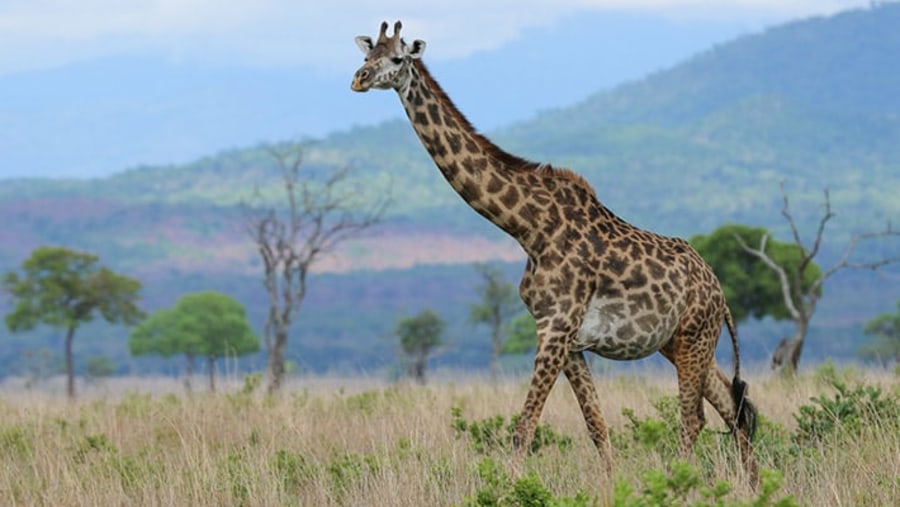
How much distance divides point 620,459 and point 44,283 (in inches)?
1835

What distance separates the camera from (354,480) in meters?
9.94

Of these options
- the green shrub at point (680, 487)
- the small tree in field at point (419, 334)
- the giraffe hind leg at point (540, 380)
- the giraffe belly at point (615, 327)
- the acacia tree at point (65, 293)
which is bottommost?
the small tree in field at point (419, 334)

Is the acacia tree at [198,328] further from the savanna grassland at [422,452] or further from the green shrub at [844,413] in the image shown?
the green shrub at [844,413]

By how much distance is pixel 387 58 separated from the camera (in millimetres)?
9883

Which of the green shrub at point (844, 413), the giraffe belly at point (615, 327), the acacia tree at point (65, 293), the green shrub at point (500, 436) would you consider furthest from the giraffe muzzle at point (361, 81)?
the acacia tree at point (65, 293)

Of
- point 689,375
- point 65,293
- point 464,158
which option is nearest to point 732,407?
point 689,375

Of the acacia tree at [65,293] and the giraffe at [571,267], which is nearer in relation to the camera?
the giraffe at [571,267]

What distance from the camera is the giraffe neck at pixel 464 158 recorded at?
33.4 ft

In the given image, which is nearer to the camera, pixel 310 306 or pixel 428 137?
pixel 428 137

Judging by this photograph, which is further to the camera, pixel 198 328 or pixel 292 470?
pixel 198 328

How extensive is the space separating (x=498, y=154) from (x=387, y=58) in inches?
43.5

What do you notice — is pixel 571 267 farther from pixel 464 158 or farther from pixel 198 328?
pixel 198 328

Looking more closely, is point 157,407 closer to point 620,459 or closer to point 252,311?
point 620,459

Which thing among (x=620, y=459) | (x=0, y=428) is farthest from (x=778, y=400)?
(x=0, y=428)
